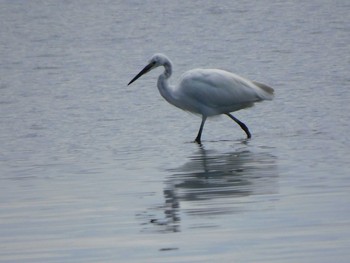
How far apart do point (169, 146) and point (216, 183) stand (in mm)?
2766

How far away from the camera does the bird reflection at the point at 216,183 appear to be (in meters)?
9.01

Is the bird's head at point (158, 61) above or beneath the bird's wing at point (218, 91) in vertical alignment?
above

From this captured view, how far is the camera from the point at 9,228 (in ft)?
28.2

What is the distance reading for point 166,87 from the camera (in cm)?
1421

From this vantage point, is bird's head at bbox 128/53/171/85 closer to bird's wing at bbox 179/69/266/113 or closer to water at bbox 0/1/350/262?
bird's wing at bbox 179/69/266/113

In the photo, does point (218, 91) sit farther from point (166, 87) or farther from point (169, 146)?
point (169, 146)

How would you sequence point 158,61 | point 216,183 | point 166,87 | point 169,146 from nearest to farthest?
point 216,183, point 169,146, point 166,87, point 158,61

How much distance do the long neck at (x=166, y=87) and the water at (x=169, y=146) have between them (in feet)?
1.31

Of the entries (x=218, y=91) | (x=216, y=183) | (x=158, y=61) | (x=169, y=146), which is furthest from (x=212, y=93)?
(x=216, y=183)

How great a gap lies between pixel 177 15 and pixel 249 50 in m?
6.03

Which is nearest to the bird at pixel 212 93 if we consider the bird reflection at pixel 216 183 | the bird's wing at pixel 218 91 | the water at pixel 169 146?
the bird's wing at pixel 218 91

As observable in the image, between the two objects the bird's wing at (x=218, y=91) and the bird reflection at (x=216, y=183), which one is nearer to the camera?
the bird reflection at (x=216, y=183)

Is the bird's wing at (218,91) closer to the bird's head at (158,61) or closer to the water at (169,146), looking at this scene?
the water at (169,146)

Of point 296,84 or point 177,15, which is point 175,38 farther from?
point 296,84
